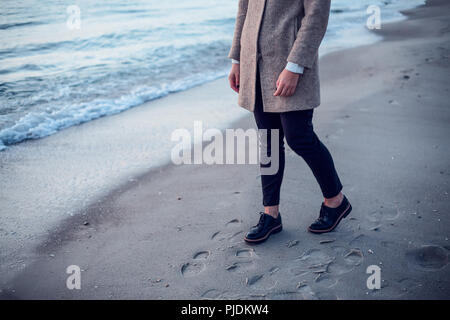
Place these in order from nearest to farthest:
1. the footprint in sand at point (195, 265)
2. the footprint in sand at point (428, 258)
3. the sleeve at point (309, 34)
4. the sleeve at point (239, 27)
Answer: the sleeve at point (309, 34) < the footprint in sand at point (428, 258) < the footprint in sand at point (195, 265) < the sleeve at point (239, 27)

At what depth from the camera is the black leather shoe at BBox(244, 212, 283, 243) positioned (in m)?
2.11

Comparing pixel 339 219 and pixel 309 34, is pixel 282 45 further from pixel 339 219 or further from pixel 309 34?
pixel 339 219

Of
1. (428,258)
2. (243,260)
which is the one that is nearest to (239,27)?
(243,260)

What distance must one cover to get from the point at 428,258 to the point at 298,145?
2.85ft

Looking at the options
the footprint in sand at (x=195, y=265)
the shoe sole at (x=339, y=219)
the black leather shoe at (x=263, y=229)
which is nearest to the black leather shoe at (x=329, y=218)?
the shoe sole at (x=339, y=219)

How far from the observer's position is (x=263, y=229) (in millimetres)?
2129

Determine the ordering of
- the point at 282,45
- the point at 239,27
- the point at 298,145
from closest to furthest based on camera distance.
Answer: the point at 282,45, the point at 298,145, the point at 239,27

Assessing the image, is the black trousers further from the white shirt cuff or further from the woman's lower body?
the white shirt cuff

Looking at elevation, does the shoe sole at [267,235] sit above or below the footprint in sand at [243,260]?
above

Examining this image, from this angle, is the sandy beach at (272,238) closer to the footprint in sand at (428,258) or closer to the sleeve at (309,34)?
the footprint in sand at (428,258)

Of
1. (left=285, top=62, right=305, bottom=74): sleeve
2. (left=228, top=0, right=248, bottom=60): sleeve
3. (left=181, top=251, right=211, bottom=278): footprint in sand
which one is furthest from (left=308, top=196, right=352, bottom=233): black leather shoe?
(left=228, top=0, right=248, bottom=60): sleeve

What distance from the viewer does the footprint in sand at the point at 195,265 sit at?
193 centimetres
